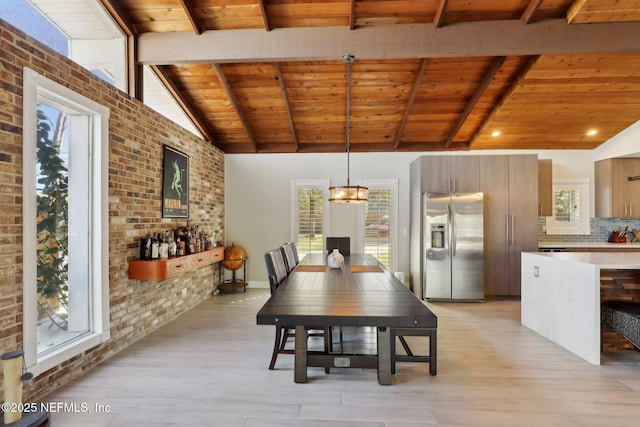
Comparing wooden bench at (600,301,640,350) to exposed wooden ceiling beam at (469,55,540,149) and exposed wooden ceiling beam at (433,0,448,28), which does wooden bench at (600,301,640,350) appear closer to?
exposed wooden ceiling beam at (469,55,540,149)

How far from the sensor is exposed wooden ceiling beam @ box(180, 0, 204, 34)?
3102 mm

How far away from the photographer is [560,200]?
5492mm

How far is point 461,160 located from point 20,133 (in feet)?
16.5

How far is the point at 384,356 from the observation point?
2342 mm

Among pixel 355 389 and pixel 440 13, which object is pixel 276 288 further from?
pixel 440 13

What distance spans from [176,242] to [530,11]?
4594 mm

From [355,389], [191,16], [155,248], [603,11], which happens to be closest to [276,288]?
[355,389]

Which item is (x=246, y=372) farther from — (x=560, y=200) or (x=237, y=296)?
(x=560, y=200)

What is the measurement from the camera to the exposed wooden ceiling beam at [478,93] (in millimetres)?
3748

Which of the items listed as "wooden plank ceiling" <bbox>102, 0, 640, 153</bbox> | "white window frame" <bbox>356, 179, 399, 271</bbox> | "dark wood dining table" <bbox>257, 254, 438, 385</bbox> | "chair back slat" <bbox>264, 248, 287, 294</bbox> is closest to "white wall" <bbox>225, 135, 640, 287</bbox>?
"white window frame" <bbox>356, 179, 399, 271</bbox>

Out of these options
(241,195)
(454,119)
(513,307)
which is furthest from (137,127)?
(513,307)

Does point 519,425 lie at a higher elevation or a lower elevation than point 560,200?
lower

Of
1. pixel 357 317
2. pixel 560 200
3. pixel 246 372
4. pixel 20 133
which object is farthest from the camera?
pixel 560 200

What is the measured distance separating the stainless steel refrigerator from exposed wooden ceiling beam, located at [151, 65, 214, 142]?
3.73 metres
